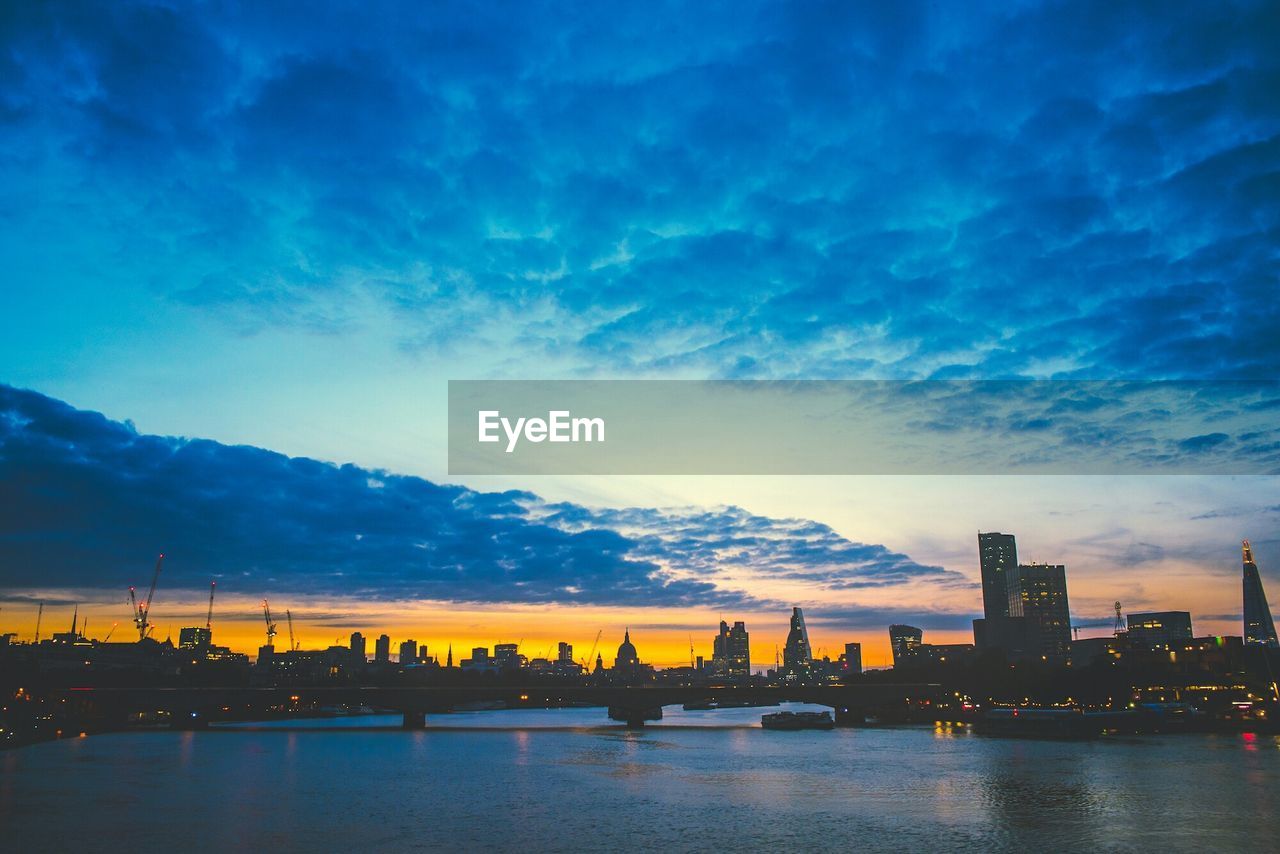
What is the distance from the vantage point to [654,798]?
8500 centimetres

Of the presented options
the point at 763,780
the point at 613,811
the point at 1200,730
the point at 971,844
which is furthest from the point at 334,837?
the point at 1200,730

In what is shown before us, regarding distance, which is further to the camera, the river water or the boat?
the boat

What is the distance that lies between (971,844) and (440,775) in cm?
6531

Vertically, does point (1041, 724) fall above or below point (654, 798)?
below

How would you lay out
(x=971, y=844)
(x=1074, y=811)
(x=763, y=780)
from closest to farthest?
(x=971, y=844)
(x=1074, y=811)
(x=763, y=780)

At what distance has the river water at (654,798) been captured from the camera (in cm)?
A: 6281

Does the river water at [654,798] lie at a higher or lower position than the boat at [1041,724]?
higher

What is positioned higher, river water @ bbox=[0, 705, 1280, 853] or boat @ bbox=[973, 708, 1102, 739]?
river water @ bbox=[0, 705, 1280, 853]

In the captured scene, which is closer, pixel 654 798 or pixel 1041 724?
pixel 654 798

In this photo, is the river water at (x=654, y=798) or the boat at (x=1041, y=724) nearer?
the river water at (x=654, y=798)

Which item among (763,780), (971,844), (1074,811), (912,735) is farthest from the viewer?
(912,735)

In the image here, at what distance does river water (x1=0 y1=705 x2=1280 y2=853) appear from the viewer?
206 feet

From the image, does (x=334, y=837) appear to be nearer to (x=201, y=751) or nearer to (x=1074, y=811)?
(x=1074, y=811)

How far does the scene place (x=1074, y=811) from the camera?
7350 centimetres
